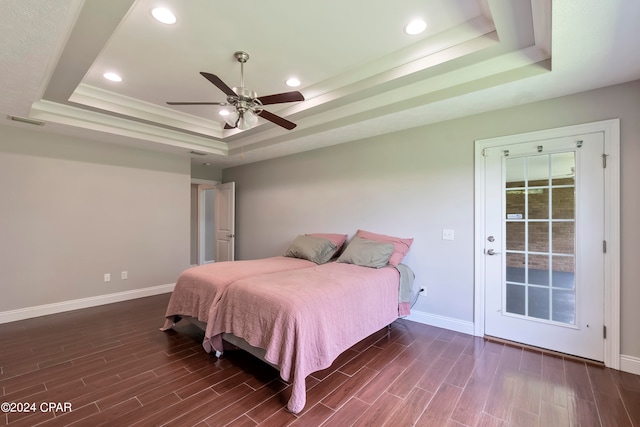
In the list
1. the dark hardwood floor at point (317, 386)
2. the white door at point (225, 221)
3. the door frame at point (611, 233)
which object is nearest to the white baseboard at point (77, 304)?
the dark hardwood floor at point (317, 386)

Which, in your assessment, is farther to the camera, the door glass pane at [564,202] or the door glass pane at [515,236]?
the door glass pane at [515,236]

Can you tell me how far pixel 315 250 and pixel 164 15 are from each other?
283cm

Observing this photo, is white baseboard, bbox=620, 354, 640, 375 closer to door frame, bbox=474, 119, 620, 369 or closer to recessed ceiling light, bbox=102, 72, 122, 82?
door frame, bbox=474, 119, 620, 369

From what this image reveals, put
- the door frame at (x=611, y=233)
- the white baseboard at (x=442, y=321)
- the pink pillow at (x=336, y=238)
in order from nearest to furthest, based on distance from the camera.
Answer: the door frame at (x=611, y=233) → the white baseboard at (x=442, y=321) → the pink pillow at (x=336, y=238)

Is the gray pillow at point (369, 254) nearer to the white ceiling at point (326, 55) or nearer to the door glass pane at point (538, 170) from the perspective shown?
the white ceiling at point (326, 55)

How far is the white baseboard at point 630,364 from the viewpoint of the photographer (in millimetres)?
2273

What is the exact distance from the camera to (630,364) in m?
2.30

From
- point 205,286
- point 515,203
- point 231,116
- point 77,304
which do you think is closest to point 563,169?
point 515,203

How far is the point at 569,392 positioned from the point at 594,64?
2.42m

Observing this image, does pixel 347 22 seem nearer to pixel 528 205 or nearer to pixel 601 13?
pixel 601 13

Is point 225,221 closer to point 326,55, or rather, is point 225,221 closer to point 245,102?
point 245,102

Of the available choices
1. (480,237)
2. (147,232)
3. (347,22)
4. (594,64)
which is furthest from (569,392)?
(147,232)

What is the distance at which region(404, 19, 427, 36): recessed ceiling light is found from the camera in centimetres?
211

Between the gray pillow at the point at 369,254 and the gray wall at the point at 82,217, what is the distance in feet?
11.0
